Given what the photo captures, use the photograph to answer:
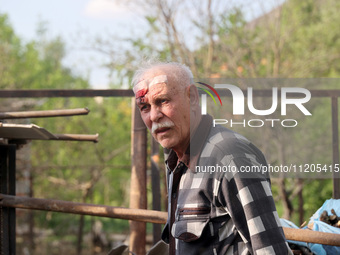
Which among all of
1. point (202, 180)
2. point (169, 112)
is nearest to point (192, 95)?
point (169, 112)

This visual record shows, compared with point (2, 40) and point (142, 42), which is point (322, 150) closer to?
point (142, 42)

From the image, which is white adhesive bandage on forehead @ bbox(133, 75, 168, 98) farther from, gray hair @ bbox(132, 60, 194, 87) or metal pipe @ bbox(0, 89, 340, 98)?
metal pipe @ bbox(0, 89, 340, 98)

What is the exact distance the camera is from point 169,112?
1.95 metres

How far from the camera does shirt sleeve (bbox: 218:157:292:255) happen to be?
164 centimetres

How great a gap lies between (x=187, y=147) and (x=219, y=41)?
7.28 m

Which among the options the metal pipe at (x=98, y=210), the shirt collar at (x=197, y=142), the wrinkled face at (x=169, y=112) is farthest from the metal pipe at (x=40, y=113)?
the shirt collar at (x=197, y=142)

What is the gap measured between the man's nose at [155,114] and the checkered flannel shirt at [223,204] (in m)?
0.17

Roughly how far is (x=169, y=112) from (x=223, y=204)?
439mm

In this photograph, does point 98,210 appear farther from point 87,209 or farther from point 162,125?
point 162,125

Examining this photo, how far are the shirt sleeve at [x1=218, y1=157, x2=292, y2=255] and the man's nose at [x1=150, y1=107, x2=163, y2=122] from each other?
1.28 ft

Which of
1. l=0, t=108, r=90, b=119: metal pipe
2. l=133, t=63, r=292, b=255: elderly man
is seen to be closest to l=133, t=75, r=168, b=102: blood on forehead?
l=133, t=63, r=292, b=255: elderly man

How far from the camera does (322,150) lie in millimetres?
7961

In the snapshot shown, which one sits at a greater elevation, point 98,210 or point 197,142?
point 197,142

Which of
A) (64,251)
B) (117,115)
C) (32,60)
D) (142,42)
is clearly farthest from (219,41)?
(32,60)
